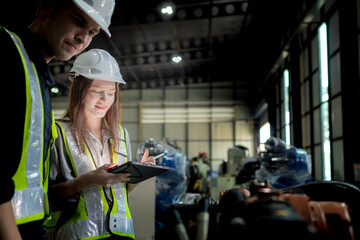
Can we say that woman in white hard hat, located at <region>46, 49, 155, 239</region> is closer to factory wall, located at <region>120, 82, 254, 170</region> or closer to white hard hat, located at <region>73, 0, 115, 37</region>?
white hard hat, located at <region>73, 0, 115, 37</region>

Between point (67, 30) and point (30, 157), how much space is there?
1.50 ft

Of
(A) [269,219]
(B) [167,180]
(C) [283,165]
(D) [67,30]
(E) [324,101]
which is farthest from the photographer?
(E) [324,101]

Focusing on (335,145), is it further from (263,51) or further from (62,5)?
(62,5)

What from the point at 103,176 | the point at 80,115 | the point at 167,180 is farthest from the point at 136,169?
the point at 167,180

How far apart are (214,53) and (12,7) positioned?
11.3 m

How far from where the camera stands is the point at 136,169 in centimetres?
147

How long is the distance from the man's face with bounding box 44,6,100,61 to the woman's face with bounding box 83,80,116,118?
542mm

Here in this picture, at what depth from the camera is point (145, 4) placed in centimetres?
916

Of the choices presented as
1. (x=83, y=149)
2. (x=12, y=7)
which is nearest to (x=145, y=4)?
(x=12, y=7)

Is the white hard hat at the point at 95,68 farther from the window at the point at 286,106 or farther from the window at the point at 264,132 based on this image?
the window at the point at 264,132

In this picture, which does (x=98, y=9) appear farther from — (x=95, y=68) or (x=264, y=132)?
(x=264, y=132)

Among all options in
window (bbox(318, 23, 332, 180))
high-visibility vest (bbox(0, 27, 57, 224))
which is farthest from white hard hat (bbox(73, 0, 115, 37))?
window (bbox(318, 23, 332, 180))

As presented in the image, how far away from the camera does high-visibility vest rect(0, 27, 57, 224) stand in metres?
0.98

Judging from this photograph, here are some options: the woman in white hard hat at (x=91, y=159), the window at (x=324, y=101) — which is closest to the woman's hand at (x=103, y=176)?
the woman in white hard hat at (x=91, y=159)
